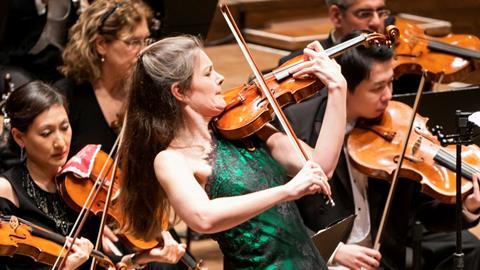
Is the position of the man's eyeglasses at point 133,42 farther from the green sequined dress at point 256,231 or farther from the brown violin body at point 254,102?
the green sequined dress at point 256,231

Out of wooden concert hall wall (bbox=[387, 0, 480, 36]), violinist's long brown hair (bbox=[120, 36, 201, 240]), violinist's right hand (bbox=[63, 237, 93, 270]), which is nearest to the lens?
violinist's long brown hair (bbox=[120, 36, 201, 240])

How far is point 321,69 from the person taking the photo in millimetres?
2541

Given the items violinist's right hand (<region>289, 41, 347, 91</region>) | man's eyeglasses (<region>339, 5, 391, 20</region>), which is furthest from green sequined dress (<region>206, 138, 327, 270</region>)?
man's eyeglasses (<region>339, 5, 391, 20</region>)

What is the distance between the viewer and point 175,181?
2.32 meters

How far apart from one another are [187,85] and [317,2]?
194 inches

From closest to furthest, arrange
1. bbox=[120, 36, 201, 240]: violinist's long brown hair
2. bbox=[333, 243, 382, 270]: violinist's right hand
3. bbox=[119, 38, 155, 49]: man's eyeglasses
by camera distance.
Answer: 1. bbox=[120, 36, 201, 240]: violinist's long brown hair
2. bbox=[333, 243, 382, 270]: violinist's right hand
3. bbox=[119, 38, 155, 49]: man's eyeglasses

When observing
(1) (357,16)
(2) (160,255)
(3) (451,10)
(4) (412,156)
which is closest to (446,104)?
(4) (412,156)

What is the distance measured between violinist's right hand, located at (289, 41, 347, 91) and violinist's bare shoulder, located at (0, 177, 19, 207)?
1058mm

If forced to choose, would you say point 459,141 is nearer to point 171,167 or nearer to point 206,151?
point 206,151

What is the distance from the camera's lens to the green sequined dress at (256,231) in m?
2.43

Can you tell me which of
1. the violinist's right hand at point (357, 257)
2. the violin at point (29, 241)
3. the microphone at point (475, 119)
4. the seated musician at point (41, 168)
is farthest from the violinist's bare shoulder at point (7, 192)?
the microphone at point (475, 119)

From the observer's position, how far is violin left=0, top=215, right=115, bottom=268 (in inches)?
108

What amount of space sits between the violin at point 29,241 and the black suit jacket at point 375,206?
2.52 feet

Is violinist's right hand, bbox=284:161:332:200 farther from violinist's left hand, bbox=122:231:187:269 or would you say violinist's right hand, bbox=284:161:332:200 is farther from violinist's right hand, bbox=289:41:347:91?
violinist's left hand, bbox=122:231:187:269
